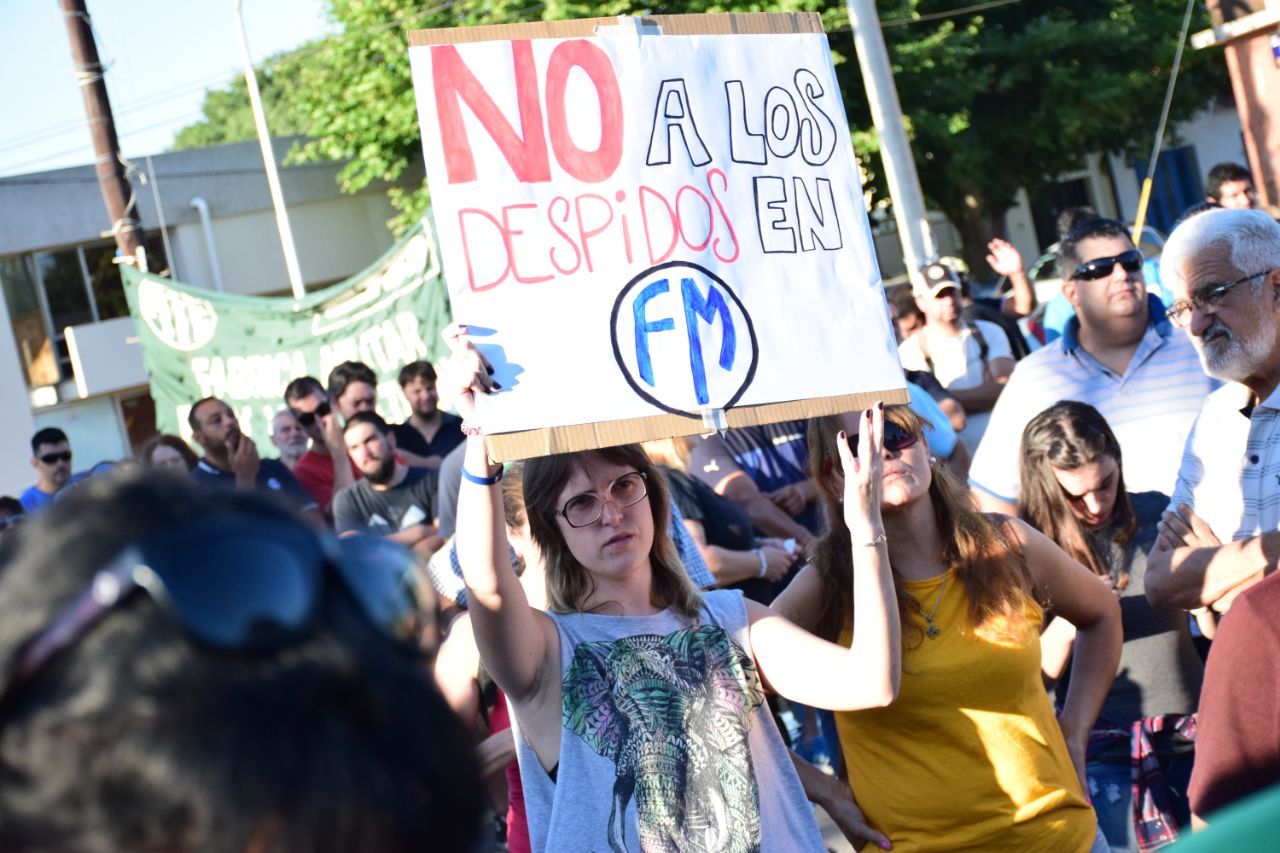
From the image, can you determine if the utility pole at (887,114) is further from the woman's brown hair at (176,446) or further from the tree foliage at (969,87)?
the tree foliage at (969,87)

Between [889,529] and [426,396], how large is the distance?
4.71 m

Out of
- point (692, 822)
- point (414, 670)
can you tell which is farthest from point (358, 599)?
point (692, 822)

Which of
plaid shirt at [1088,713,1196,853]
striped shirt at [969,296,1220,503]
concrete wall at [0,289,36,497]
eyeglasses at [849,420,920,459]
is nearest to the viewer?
eyeglasses at [849,420,920,459]

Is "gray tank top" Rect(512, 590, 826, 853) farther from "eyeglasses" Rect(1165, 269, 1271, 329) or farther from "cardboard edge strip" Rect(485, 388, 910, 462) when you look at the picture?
"eyeglasses" Rect(1165, 269, 1271, 329)

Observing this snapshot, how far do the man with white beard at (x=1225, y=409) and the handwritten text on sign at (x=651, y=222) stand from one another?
0.74m

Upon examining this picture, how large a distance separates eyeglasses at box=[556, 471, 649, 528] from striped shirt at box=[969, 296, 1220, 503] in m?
1.84

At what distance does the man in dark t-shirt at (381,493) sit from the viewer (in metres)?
6.31

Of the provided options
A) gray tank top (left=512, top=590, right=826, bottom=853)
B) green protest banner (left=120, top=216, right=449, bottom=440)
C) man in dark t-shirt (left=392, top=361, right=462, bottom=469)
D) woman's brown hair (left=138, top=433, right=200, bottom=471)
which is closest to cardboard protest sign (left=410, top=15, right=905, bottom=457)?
gray tank top (left=512, top=590, right=826, bottom=853)

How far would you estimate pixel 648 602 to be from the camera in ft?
9.45

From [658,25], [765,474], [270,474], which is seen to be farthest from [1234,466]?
[270,474]

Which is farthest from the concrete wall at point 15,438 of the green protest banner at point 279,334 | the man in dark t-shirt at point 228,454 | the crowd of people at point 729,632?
the crowd of people at point 729,632

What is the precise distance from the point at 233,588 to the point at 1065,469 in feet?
11.4

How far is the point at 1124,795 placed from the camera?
11.5 ft

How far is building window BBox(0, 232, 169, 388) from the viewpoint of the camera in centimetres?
2727
